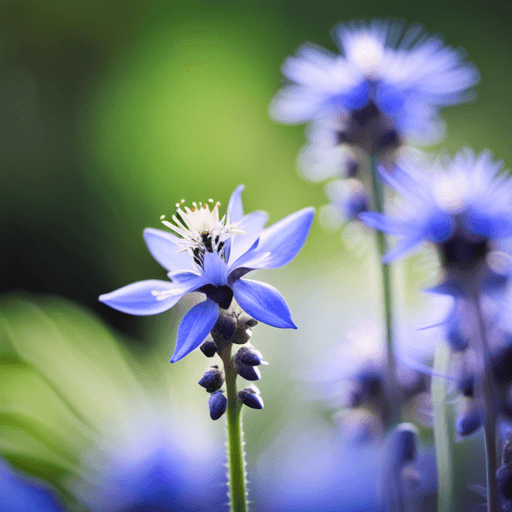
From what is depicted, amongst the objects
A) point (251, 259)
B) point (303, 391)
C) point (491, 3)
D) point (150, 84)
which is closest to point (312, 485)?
point (303, 391)

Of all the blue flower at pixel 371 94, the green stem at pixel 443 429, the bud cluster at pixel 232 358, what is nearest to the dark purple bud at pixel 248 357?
the bud cluster at pixel 232 358

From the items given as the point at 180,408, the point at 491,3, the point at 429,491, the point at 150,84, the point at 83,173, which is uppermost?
the point at 491,3

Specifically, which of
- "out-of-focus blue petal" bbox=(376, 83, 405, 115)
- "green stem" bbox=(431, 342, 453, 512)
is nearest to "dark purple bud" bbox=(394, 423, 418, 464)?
"green stem" bbox=(431, 342, 453, 512)

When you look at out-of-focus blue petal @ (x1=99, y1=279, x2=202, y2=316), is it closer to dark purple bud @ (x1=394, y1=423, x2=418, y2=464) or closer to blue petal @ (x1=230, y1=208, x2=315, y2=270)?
blue petal @ (x1=230, y1=208, x2=315, y2=270)

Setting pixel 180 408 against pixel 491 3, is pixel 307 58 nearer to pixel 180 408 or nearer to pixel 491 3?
pixel 180 408

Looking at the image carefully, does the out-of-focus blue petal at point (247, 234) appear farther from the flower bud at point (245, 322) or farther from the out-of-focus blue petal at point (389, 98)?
the out-of-focus blue petal at point (389, 98)

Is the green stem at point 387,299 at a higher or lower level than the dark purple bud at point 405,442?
higher

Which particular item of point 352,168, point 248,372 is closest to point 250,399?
point 248,372
